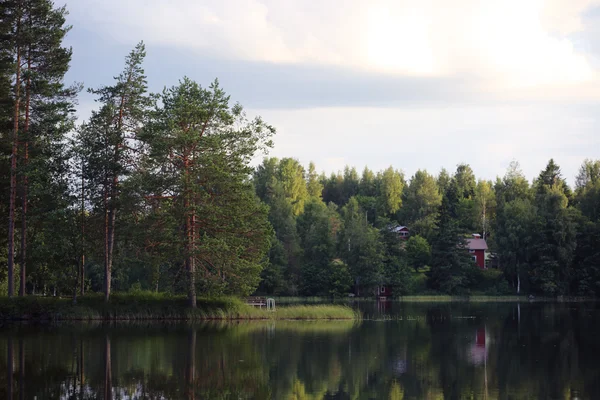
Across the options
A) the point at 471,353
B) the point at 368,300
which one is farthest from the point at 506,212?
the point at 471,353

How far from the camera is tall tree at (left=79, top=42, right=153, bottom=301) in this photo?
4747cm

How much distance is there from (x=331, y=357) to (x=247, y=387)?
7460 mm

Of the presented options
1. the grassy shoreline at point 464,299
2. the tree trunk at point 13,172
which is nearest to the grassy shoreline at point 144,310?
the tree trunk at point 13,172

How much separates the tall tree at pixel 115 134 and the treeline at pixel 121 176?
8 cm

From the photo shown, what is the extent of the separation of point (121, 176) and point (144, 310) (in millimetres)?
9364

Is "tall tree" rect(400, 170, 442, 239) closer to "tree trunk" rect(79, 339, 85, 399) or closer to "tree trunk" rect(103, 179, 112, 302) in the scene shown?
"tree trunk" rect(103, 179, 112, 302)

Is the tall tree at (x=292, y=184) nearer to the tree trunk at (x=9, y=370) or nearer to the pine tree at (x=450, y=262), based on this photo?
the pine tree at (x=450, y=262)

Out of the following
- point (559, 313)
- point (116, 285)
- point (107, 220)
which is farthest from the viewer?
point (116, 285)

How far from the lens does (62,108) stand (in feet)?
150

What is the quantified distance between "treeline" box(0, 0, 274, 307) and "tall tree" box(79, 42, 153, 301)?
0.26 ft

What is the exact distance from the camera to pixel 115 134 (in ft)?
154

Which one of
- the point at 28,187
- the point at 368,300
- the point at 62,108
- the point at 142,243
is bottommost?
the point at 368,300

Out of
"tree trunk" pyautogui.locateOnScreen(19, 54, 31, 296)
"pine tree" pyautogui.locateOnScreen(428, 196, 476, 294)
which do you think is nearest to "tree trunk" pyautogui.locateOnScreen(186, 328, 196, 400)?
"tree trunk" pyautogui.locateOnScreen(19, 54, 31, 296)

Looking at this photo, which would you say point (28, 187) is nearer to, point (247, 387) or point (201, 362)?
point (201, 362)
